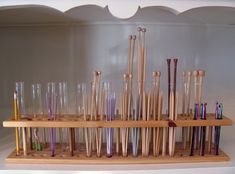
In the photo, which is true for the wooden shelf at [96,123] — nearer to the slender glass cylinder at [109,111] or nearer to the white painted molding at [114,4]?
the slender glass cylinder at [109,111]

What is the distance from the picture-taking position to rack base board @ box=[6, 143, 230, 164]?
649mm

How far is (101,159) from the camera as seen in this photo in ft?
2.16

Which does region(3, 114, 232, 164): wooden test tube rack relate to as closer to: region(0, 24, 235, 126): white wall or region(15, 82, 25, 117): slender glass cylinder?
region(15, 82, 25, 117): slender glass cylinder

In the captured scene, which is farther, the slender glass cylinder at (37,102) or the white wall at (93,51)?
the white wall at (93,51)

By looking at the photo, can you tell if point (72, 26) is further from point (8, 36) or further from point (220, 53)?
point (220, 53)

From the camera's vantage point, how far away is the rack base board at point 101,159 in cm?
65

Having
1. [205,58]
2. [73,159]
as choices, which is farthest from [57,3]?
[205,58]

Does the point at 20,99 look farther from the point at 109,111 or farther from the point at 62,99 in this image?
the point at 109,111

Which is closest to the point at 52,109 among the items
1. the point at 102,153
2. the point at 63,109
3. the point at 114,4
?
the point at 63,109

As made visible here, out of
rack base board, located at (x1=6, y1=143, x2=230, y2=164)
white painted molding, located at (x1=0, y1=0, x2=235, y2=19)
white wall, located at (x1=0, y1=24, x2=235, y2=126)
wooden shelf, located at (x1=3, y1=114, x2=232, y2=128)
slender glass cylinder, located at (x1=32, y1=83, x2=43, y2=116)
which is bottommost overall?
rack base board, located at (x1=6, y1=143, x2=230, y2=164)

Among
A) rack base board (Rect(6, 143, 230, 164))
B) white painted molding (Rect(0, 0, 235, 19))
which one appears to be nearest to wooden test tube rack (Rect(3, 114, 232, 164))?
rack base board (Rect(6, 143, 230, 164))

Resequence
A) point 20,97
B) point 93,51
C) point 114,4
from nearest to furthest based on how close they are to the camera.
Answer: point 114,4
point 20,97
point 93,51

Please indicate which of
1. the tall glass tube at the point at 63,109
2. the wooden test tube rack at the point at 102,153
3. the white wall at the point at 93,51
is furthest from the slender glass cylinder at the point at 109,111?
the white wall at the point at 93,51

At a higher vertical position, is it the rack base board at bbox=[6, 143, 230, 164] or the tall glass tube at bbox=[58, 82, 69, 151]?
the tall glass tube at bbox=[58, 82, 69, 151]
